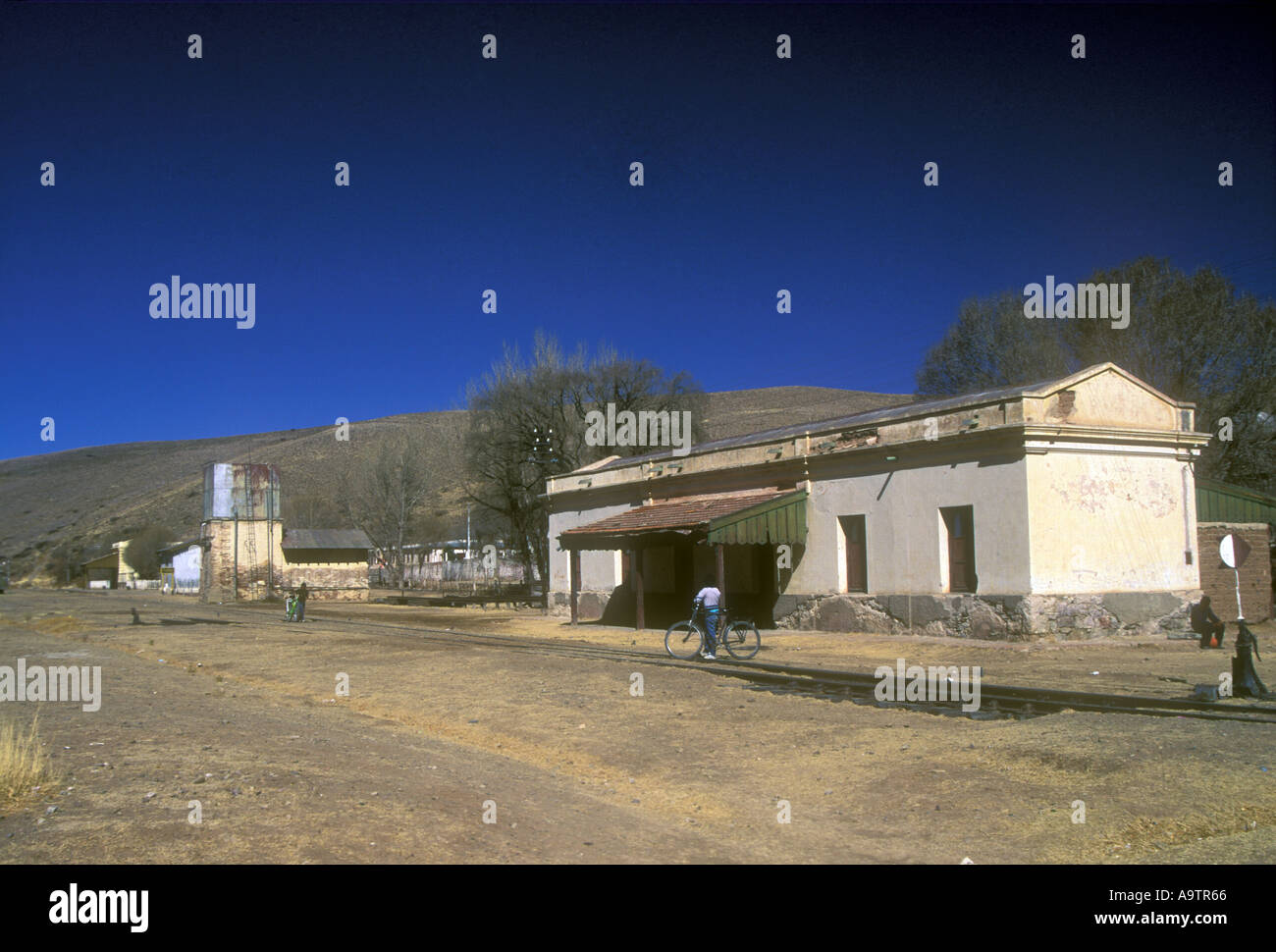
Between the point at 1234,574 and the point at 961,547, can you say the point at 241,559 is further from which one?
the point at 1234,574

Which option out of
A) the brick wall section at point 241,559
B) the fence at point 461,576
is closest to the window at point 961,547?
the fence at point 461,576

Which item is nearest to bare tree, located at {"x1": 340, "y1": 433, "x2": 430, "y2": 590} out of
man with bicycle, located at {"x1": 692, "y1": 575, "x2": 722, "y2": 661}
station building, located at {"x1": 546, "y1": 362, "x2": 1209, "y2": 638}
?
station building, located at {"x1": 546, "y1": 362, "x2": 1209, "y2": 638}

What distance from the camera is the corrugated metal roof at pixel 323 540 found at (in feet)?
197

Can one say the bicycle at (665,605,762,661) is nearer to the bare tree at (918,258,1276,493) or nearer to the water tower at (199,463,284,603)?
the bare tree at (918,258,1276,493)

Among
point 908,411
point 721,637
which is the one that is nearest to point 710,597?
point 721,637

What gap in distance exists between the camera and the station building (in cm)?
2106

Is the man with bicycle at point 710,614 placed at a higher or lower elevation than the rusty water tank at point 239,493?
lower

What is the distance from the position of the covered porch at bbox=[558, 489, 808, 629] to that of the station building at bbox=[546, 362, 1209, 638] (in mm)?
75

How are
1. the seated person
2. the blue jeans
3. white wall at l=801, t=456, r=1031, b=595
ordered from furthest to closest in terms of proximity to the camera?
white wall at l=801, t=456, r=1031, b=595
the blue jeans
the seated person

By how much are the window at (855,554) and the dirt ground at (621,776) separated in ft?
27.8

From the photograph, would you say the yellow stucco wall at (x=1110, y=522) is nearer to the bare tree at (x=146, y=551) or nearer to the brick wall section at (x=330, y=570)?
the brick wall section at (x=330, y=570)

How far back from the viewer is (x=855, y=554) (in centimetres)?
2538

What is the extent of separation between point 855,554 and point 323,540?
43224mm

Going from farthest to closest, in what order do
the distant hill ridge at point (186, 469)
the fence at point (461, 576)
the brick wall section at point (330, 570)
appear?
the distant hill ridge at point (186, 469)
the fence at point (461, 576)
the brick wall section at point (330, 570)
